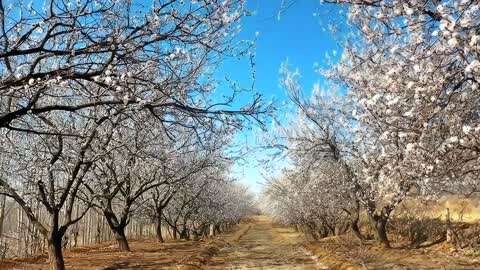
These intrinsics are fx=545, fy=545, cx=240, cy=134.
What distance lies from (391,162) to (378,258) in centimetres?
999

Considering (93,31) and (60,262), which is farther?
(60,262)

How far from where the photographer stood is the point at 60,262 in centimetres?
1546

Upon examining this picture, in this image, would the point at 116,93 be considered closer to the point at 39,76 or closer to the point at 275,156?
the point at 39,76

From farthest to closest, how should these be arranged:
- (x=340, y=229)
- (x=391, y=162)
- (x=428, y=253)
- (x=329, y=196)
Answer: (x=340, y=229) < (x=329, y=196) < (x=428, y=253) < (x=391, y=162)

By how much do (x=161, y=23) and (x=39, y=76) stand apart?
191 centimetres

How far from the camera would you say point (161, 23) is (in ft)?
26.2

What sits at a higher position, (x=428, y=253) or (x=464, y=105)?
(x=464, y=105)

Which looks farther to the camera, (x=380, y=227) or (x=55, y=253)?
(x=380, y=227)

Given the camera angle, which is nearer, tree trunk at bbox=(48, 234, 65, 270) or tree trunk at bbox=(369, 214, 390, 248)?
tree trunk at bbox=(48, 234, 65, 270)

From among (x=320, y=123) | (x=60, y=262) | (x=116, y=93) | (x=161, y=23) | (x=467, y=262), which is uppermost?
(x=320, y=123)

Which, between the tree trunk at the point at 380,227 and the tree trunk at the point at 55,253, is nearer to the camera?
the tree trunk at the point at 55,253

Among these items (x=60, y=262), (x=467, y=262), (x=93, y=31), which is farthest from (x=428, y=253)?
(x=93, y=31)

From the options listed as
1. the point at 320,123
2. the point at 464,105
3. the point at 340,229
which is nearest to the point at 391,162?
the point at 464,105

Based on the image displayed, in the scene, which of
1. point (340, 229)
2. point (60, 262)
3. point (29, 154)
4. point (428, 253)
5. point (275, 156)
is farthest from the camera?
point (340, 229)
